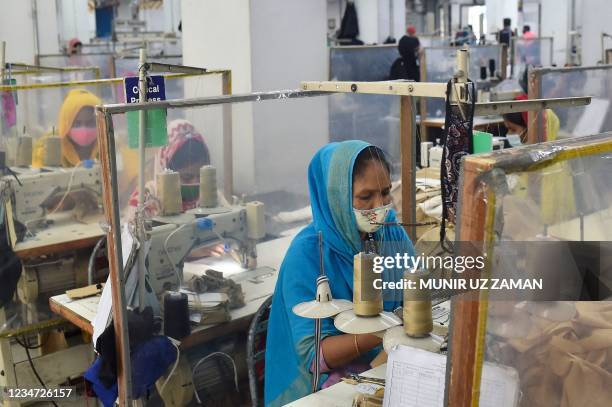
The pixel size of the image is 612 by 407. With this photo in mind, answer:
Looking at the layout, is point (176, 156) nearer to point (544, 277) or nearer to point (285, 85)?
point (544, 277)

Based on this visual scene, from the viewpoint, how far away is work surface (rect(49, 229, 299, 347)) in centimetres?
262

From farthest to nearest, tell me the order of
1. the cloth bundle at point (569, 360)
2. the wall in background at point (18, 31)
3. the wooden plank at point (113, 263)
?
the wall in background at point (18, 31), the wooden plank at point (113, 263), the cloth bundle at point (569, 360)

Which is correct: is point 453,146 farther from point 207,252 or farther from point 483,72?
point 483,72

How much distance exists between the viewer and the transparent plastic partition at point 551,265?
99cm

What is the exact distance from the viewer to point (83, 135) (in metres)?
4.21

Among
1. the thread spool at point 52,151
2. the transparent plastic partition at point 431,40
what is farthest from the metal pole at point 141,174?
the transparent plastic partition at point 431,40

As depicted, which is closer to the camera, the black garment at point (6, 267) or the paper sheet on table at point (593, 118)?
the black garment at point (6, 267)

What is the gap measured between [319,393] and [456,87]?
2.77 feet

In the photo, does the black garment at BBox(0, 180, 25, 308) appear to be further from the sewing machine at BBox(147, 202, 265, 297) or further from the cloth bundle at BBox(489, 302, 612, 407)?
the cloth bundle at BBox(489, 302, 612, 407)

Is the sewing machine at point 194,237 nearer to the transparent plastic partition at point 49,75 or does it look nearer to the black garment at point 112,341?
the black garment at point 112,341

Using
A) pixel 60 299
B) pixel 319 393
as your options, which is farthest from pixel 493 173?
pixel 60 299

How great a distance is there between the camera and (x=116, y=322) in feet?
7.19

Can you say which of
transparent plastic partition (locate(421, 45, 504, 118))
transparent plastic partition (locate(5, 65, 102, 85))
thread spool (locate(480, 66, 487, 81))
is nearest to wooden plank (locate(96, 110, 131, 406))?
transparent plastic partition (locate(5, 65, 102, 85))
